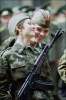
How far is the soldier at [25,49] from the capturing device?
193cm

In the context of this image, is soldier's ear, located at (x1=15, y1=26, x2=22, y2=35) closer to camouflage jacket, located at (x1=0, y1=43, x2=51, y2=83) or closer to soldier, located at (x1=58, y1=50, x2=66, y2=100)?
camouflage jacket, located at (x1=0, y1=43, x2=51, y2=83)

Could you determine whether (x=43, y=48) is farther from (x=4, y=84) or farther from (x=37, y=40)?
(x=4, y=84)

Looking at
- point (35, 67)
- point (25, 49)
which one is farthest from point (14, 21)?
point (35, 67)

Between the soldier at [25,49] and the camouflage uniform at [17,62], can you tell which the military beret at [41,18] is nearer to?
the soldier at [25,49]

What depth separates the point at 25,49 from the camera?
197 cm

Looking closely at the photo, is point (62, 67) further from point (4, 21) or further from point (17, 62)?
point (4, 21)

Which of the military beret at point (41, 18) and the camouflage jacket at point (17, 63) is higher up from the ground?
the military beret at point (41, 18)

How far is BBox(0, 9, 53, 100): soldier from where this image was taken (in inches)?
76.2

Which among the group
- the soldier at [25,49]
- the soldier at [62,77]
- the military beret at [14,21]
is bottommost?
the soldier at [62,77]

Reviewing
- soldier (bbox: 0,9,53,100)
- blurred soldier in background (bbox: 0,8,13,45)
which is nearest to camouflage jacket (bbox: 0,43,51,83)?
soldier (bbox: 0,9,53,100)

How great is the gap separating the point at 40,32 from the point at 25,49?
0.12 metres

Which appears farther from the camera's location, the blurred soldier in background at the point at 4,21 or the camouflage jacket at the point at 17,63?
the blurred soldier in background at the point at 4,21

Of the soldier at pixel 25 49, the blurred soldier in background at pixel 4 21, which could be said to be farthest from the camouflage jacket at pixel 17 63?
the blurred soldier in background at pixel 4 21

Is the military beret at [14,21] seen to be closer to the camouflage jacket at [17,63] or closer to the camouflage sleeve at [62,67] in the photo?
the camouflage jacket at [17,63]
